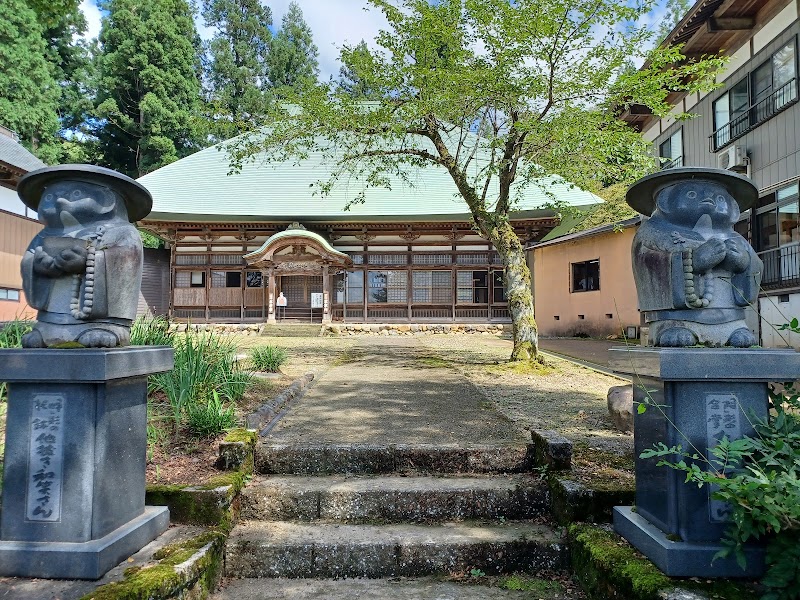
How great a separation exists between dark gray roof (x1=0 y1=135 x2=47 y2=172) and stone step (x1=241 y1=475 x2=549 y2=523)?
14541 millimetres

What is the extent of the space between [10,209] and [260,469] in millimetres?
15796

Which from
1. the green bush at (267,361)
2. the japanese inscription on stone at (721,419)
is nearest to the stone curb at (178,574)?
the japanese inscription on stone at (721,419)

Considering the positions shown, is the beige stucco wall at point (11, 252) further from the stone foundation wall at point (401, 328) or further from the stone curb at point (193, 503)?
the stone curb at point (193, 503)

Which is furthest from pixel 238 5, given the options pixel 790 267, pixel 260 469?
pixel 260 469

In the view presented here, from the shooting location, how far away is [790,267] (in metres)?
10.5

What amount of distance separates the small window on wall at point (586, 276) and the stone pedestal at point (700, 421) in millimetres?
15015

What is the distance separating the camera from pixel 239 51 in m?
33.1

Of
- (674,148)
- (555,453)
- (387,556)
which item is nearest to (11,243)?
(387,556)

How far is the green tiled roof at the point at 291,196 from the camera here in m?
18.4

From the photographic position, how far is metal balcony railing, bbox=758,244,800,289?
10.3m

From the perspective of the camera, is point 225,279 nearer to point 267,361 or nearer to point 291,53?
point 267,361

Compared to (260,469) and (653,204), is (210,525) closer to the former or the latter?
(260,469)

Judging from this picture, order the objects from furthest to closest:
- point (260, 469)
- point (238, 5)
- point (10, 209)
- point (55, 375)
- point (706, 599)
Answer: point (238, 5) → point (10, 209) → point (260, 469) → point (55, 375) → point (706, 599)

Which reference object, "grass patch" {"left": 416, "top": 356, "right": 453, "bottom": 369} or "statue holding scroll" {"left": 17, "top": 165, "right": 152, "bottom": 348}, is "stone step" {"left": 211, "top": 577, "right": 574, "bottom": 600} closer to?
"statue holding scroll" {"left": 17, "top": 165, "right": 152, "bottom": 348}
